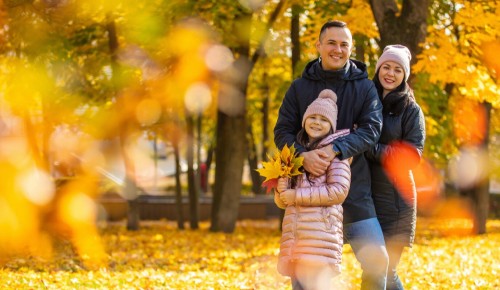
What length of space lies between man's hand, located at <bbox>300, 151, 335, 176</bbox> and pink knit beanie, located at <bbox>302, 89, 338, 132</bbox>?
236 millimetres

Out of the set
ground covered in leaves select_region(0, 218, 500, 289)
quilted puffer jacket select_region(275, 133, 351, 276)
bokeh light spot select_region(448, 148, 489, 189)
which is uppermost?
quilted puffer jacket select_region(275, 133, 351, 276)

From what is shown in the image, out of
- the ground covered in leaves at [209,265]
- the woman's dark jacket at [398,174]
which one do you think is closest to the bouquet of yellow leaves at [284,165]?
the woman's dark jacket at [398,174]

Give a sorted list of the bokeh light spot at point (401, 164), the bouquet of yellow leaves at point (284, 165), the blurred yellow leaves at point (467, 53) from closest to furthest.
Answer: the bouquet of yellow leaves at point (284, 165) → the bokeh light spot at point (401, 164) → the blurred yellow leaves at point (467, 53)

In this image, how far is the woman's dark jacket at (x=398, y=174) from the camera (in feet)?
18.5

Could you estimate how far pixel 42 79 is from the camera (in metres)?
16.0

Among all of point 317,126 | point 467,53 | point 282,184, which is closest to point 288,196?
point 282,184

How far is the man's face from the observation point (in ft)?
17.3

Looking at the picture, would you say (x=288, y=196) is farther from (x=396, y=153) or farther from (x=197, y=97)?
(x=197, y=97)

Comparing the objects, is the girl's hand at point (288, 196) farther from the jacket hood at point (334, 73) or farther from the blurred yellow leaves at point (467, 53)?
the blurred yellow leaves at point (467, 53)

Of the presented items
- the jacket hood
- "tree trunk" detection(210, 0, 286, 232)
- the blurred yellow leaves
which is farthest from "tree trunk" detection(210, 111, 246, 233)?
the jacket hood

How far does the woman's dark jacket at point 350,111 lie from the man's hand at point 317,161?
20 cm

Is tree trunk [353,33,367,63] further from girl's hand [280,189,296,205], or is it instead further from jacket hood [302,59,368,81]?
girl's hand [280,189,296,205]

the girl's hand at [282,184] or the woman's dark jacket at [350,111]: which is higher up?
the woman's dark jacket at [350,111]

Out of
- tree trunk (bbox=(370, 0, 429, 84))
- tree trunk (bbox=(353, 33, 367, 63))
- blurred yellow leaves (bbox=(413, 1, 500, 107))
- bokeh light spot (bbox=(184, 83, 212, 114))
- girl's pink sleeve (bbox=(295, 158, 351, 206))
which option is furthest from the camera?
bokeh light spot (bbox=(184, 83, 212, 114))
